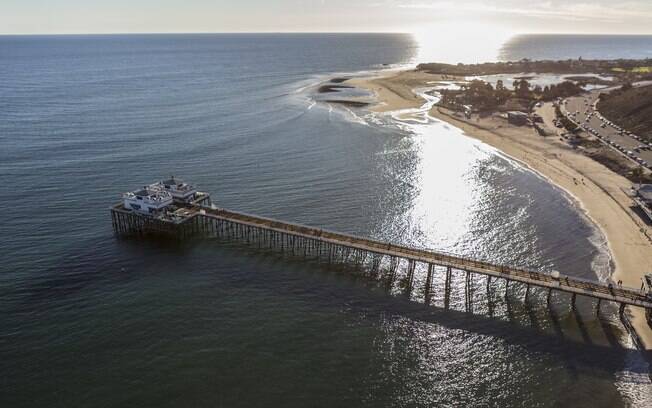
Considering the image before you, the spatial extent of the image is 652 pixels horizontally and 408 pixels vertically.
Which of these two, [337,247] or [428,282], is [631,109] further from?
[337,247]

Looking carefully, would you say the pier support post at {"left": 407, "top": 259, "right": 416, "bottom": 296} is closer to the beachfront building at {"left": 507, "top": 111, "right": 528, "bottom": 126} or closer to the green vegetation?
the beachfront building at {"left": 507, "top": 111, "right": 528, "bottom": 126}

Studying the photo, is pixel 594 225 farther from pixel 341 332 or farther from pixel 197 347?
pixel 197 347

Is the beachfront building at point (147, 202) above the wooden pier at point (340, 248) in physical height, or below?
above

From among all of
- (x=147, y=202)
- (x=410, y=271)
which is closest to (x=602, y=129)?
(x=410, y=271)

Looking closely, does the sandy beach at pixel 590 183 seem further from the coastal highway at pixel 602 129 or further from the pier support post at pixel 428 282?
the pier support post at pixel 428 282

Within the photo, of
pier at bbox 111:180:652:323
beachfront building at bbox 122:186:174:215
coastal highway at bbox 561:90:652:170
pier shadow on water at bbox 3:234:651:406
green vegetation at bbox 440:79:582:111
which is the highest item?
green vegetation at bbox 440:79:582:111

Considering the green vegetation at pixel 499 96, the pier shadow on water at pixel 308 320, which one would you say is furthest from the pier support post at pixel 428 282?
the green vegetation at pixel 499 96

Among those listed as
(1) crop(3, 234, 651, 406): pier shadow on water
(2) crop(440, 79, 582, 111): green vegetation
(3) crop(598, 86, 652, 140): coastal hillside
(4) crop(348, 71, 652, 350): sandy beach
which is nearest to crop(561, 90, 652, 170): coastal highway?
(3) crop(598, 86, 652, 140): coastal hillside
